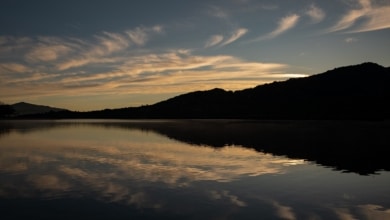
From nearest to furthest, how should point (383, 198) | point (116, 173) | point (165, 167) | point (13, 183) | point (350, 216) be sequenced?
point (350, 216) < point (383, 198) < point (13, 183) < point (116, 173) < point (165, 167)

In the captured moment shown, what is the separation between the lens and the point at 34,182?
2567 cm

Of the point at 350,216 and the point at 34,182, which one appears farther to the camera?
the point at 34,182

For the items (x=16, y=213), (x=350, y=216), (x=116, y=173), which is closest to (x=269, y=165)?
(x=116, y=173)

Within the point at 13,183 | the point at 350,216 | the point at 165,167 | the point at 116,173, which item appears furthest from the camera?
the point at 165,167

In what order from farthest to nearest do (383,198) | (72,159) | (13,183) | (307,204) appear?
1. (72,159)
2. (13,183)
3. (383,198)
4. (307,204)

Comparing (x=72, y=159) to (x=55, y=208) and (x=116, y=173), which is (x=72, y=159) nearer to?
(x=116, y=173)

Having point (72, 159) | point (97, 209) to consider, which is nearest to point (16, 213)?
point (97, 209)

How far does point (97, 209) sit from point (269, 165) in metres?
19.7

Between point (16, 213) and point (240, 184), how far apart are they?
1331 centimetres

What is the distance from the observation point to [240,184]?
2550 centimetres

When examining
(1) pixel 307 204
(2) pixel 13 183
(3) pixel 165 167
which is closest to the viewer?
(1) pixel 307 204

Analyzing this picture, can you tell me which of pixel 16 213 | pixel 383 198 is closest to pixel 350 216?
pixel 383 198

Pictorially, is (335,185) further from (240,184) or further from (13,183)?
(13,183)

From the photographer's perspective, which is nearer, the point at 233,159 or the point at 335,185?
the point at 335,185
